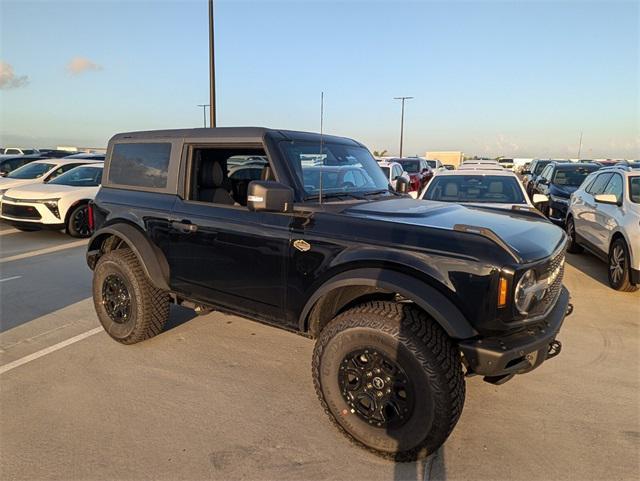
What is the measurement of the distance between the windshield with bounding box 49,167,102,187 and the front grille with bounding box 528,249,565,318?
1010 centimetres

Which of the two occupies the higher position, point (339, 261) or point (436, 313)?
point (339, 261)

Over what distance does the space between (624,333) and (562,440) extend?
7.87 ft

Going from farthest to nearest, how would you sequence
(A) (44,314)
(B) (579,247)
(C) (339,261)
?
(B) (579,247) < (A) (44,314) < (C) (339,261)

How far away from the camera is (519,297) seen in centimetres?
252

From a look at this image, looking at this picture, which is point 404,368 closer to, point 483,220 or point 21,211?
point 483,220

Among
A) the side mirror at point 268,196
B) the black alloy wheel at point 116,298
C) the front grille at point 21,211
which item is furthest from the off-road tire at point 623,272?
the front grille at point 21,211

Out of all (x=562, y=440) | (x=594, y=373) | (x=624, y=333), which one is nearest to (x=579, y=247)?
(x=624, y=333)

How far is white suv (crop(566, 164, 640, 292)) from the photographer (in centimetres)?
575

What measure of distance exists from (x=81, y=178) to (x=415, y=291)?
10243 millimetres

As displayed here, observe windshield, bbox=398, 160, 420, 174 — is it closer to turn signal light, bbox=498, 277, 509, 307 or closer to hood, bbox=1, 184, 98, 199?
hood, bbox=1, 184, 98, 199

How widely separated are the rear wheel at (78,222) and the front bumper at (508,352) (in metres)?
9.17

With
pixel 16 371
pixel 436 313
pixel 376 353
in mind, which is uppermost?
pixel 436 313

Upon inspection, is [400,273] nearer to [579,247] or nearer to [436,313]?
[436,313]

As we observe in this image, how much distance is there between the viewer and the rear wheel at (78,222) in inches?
380
